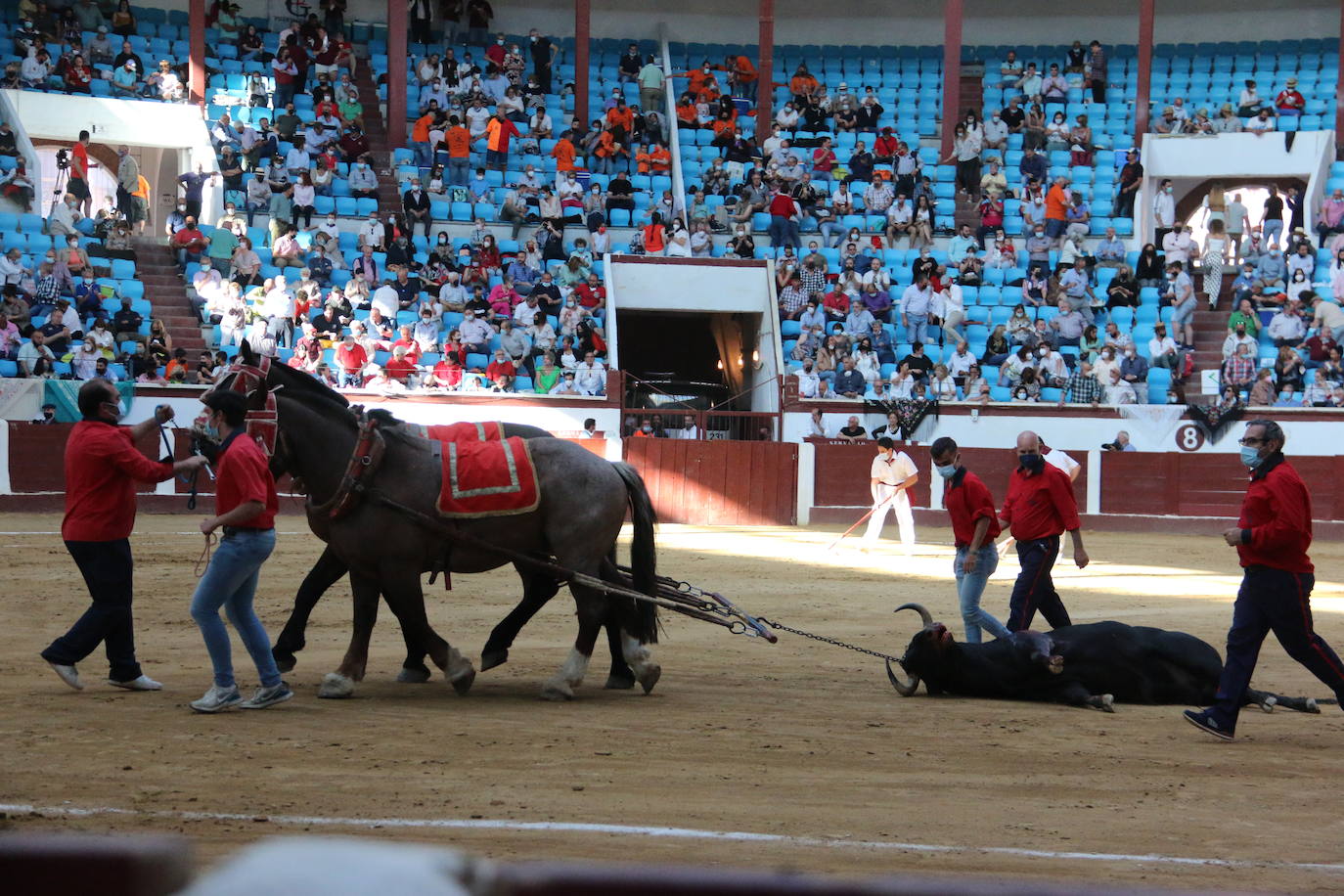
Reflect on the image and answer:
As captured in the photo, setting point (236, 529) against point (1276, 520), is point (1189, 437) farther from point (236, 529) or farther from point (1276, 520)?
point (236, 529)

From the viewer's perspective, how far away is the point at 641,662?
8.70 metres

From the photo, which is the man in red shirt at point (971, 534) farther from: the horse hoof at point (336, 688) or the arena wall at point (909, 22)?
the arena wall at point (909, 22)

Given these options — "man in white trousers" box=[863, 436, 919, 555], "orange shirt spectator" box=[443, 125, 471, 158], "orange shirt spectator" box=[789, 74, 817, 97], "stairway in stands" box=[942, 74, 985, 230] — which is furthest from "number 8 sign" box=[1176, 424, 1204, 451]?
"orange shirt spectator" box=[443, 125, 471, 158]

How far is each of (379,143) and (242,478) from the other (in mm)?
24368

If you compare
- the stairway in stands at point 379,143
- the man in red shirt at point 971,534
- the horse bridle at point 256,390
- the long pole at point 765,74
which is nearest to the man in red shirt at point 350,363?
the stairway in stands at point 379,143

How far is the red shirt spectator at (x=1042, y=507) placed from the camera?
10.0 metres

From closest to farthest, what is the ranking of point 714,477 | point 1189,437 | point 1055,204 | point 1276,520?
point 1276,520 → point 714,477 → point 1189,437 → point 1055,204

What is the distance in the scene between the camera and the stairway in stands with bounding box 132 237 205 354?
24.5 meters

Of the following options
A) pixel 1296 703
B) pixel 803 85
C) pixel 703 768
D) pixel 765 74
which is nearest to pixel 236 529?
pixel 703 768

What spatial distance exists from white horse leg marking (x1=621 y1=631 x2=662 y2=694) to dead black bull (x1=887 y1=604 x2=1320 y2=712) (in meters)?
1.52

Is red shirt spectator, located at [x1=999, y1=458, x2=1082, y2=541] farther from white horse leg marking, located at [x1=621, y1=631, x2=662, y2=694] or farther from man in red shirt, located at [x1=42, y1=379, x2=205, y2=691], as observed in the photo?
man in red shirt, located at [x1=42, y1=379, x2=205, y2=691]

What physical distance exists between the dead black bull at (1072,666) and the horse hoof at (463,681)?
8.53ft

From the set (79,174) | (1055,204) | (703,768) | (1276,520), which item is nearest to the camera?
(703,768)

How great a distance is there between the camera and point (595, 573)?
862cm
